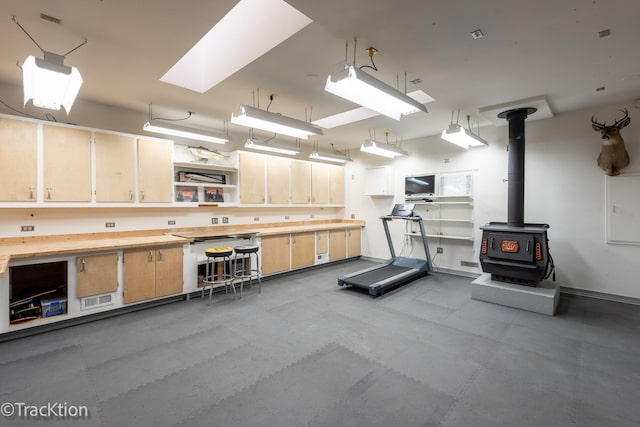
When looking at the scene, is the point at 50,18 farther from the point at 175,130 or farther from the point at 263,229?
the point at 263,229

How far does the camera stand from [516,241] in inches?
164

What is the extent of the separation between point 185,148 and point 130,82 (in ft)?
5.83

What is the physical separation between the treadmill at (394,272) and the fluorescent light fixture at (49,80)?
428 cm

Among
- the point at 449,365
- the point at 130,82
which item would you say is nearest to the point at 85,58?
the point at 130,82

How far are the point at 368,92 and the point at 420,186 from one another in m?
4.10

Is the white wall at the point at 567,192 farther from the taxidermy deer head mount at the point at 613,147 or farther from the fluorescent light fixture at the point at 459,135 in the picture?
the fluorescent light fixture at the point at 459,135

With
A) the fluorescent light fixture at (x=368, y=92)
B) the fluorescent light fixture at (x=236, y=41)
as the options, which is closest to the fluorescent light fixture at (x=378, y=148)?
the fluorescent light fixture at (x=368, y=92)

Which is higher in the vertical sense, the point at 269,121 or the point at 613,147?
the point at 269,121

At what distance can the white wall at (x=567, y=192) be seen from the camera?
4309 millimetres

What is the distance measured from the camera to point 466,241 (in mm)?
5840

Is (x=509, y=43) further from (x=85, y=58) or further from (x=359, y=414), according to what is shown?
(x=85, y=58)

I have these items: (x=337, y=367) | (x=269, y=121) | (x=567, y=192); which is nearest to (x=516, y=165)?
(x=567, y=192)

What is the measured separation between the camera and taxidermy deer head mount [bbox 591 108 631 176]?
4.08 meters

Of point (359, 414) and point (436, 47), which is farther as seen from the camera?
point (436, 47)
